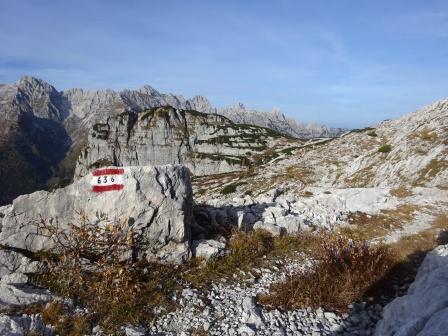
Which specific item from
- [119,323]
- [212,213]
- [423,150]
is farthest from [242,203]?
[423,150]

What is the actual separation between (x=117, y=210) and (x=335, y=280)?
26.1ft

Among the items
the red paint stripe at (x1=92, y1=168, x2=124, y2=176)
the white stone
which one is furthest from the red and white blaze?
the white stone

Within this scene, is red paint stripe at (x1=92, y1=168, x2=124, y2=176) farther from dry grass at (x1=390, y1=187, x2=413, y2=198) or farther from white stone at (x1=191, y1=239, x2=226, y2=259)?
dry grass at (x1=390, y1=187, x2=413, y2=198)

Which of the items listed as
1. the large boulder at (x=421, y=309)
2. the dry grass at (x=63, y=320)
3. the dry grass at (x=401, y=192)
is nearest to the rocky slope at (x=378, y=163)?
the dry grass at (x=401, y=192)

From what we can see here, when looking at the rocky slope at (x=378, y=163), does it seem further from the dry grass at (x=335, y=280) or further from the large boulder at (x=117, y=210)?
the large boulder at (x=117, y=210)

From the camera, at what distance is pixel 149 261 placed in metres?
13.5

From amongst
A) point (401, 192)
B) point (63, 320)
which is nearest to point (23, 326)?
point (63, 320)

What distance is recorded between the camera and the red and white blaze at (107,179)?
1394 cm

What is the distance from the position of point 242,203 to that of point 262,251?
27.6 ft

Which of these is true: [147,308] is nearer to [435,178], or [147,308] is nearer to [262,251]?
[262,251]

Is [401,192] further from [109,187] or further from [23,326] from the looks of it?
[23,326]

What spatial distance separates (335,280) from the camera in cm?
1210

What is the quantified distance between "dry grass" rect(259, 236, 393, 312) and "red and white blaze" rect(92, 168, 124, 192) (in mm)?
6611

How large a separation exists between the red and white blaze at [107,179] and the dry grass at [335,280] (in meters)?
6.61
